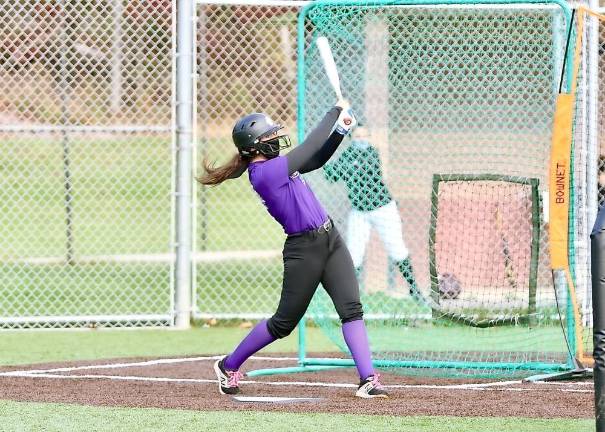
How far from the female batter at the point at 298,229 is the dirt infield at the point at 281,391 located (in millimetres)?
309

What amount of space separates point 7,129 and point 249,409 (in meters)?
4.97

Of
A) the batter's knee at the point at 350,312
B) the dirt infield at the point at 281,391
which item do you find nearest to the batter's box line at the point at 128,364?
the dirt infield at the point at 281,391

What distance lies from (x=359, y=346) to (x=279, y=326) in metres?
0.52

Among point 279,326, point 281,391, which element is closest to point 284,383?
point 281,391

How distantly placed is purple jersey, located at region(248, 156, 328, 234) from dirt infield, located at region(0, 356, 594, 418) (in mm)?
1091

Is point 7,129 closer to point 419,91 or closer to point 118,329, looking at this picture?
point 118,329

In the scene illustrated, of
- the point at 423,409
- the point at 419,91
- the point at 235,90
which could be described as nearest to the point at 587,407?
the point at 423,409

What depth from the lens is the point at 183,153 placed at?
11.1 meters

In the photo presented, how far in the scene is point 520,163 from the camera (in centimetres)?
913

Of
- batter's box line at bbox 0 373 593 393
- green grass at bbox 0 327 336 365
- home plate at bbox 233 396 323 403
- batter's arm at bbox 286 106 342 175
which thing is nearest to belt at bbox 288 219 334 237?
batter's arm at bbox 286 106 342 175

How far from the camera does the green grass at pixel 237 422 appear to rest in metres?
6.32

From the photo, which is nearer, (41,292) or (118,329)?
(118,329)

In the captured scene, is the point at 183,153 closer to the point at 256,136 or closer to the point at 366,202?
the point at 366,202

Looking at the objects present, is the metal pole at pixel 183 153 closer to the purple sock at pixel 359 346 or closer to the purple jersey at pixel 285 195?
the purple jersey at pixel 285 195
